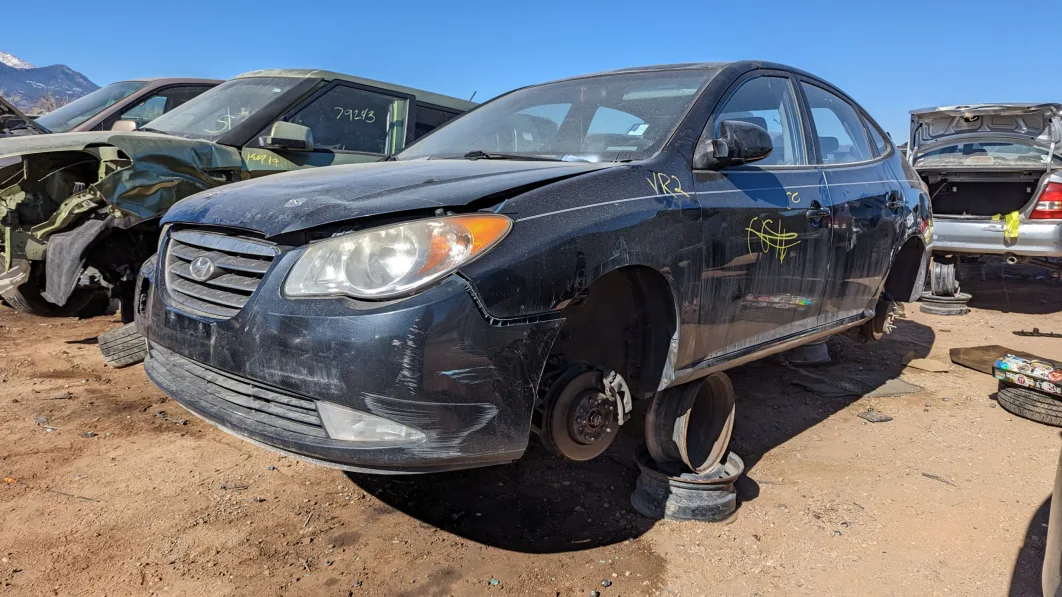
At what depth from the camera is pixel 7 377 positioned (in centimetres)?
429

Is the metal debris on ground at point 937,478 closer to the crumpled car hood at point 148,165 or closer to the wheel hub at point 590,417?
the wheel hub at point 590,417

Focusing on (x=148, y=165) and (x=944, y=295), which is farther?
(x=944, y=295)

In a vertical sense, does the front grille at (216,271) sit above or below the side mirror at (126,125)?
below

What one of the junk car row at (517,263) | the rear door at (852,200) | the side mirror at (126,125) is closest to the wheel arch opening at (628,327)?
the junk car row at (517,263)

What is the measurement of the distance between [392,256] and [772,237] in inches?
65.8

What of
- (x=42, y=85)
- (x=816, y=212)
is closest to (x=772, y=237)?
(x=816, y=212)

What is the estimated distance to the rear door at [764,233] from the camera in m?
2.70

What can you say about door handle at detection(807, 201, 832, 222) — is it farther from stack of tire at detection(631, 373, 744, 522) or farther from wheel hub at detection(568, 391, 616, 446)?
wheel hub at detection(568, 391, 616, 446)

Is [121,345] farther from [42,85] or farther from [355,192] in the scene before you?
[42,85]

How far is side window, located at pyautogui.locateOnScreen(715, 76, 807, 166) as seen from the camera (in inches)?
123

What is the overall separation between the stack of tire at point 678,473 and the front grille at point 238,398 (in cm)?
137

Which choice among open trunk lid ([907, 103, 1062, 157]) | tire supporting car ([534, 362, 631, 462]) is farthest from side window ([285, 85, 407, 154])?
open trunk lid ([907, 103, 1062, 157])

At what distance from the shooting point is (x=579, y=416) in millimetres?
2268

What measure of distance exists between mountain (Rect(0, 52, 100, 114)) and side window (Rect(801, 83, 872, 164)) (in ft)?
87.5
